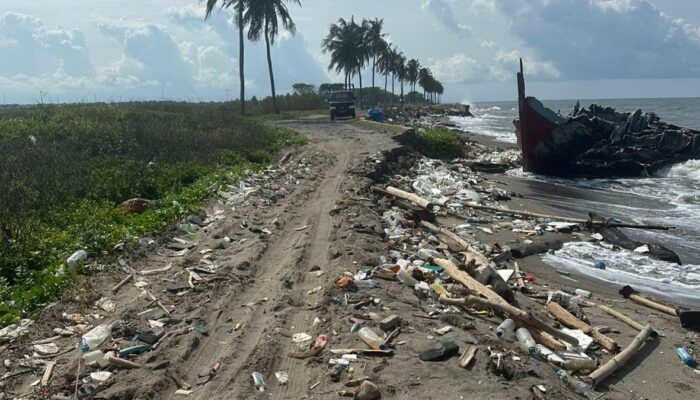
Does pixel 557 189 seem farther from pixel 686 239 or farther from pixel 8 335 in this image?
pixel 8 335

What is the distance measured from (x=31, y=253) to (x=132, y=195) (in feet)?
13.2

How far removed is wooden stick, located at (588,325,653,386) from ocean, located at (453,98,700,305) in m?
2.23

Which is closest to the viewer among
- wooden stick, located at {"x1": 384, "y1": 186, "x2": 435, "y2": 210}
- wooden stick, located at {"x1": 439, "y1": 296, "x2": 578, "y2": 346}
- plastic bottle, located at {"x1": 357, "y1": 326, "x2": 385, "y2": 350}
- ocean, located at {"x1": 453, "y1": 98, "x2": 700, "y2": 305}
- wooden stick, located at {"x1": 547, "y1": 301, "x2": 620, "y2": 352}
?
plastic bottle, located at {"x1": 357, "y1": 326, "x2": 385, "y2": 350}

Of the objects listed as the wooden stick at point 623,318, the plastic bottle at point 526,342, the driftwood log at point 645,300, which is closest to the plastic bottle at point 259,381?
the plastic bottle at point 526,342

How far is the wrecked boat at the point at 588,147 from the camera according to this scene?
2247 cm

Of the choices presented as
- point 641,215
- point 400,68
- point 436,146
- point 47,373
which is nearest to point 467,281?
point 47,373

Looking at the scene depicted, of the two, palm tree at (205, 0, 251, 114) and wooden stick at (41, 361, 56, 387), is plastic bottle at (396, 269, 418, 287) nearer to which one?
wooden stick at (41, 361, 56, 387)

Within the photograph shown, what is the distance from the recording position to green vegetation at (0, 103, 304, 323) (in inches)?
267

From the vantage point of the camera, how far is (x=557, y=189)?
1858 cm

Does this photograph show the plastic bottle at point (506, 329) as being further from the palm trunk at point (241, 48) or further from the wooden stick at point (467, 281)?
the palm trunk at point (241, 48)

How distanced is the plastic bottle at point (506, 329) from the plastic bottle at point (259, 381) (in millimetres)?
2327

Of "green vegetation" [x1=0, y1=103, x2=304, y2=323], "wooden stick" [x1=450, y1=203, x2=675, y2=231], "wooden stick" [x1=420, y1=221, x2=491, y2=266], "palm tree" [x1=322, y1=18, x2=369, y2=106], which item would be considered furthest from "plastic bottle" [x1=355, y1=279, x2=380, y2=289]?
"palm tree" [x1=322, y1=18, x2=369, y2=106]

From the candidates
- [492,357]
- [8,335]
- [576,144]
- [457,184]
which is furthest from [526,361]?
[576,144]

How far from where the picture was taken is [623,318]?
6.57 meters
